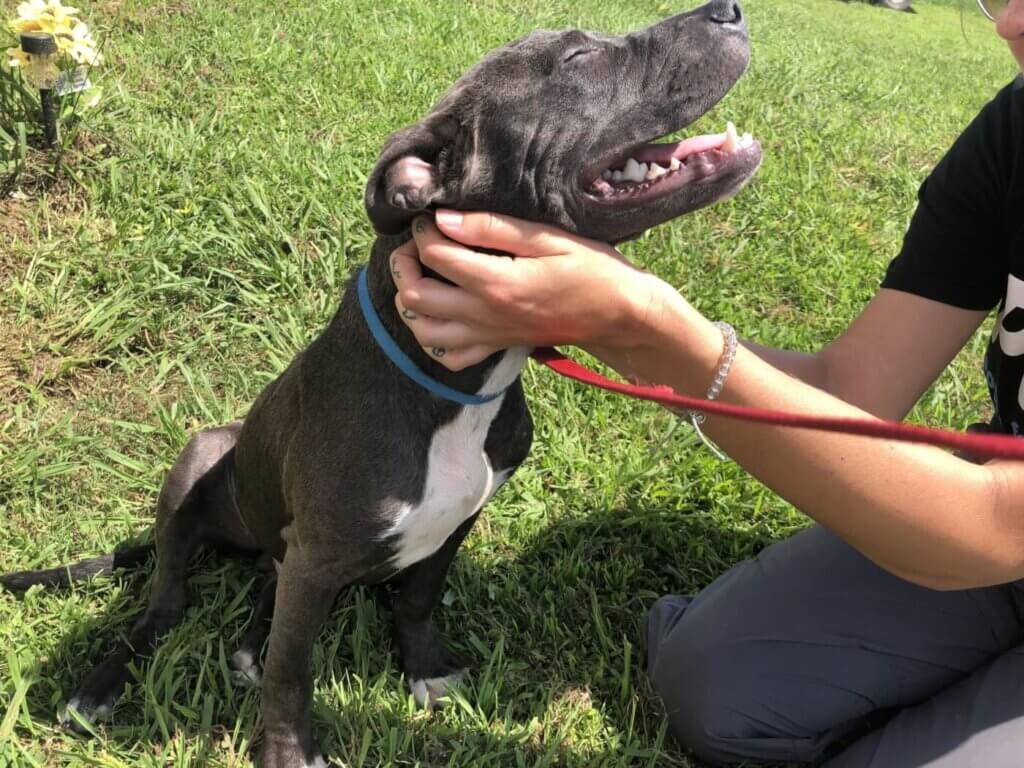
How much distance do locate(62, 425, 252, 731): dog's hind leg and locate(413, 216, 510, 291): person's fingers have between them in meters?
1.14

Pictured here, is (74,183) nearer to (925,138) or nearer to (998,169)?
(998,169)

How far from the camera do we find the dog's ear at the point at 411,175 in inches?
67.4

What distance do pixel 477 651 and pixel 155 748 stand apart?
2.83ft

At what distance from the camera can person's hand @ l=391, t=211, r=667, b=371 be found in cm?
170

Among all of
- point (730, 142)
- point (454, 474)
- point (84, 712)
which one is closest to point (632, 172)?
point (730, 142)

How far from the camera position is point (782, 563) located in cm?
253

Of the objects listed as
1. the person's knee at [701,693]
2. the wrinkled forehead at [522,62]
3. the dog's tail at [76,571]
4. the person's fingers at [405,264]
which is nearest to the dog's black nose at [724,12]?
the wrinkled forehead at [522,62]

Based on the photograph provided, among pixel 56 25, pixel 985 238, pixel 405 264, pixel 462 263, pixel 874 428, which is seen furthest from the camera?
pixel 56 25

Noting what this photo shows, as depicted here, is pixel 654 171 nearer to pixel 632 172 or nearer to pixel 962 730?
pixel 632 172

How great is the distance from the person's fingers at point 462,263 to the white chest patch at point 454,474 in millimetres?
296

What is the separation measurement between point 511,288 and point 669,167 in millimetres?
453

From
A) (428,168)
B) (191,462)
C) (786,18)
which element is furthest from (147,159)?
(786,18)

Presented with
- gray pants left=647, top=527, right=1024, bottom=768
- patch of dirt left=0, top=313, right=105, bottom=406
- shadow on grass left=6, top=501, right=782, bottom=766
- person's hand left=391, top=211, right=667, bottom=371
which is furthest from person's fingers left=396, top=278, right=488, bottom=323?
patch of dirt left=0, top=313, right=105, bottom=406

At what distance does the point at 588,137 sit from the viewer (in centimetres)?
183
